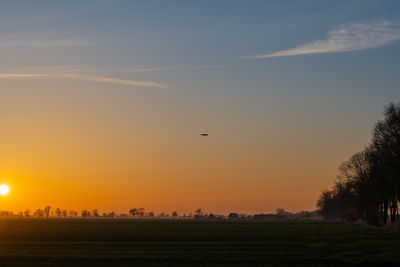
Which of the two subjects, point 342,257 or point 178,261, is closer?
point 178,261

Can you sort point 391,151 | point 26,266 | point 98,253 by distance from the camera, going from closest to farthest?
point 26,266 → point 98,253 → point 391,151

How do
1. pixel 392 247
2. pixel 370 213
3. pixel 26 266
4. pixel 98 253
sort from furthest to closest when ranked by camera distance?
1. pixel 370 213
2. pixel 392 247
3. pixel 98 253
4. pixel 26 266

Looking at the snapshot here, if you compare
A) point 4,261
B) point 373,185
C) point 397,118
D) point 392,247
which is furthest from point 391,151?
point 4,261

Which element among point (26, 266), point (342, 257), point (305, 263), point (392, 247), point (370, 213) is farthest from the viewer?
point (370, 213)

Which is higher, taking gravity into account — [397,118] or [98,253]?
[397,118]

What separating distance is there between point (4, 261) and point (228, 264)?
1496 cm

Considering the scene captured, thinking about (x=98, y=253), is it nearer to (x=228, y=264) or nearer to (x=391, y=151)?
(x=228, y=264)

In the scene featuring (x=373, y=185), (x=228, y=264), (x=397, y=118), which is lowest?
(x=228, y=264)

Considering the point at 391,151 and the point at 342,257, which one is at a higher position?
the point at 391,151

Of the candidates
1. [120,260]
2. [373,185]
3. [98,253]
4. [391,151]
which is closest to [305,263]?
[120,260]

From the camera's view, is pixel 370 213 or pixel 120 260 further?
pixel 370 213

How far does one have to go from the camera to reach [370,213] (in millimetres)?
132500

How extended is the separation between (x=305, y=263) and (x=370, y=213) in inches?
3848

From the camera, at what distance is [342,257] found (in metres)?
44.2
